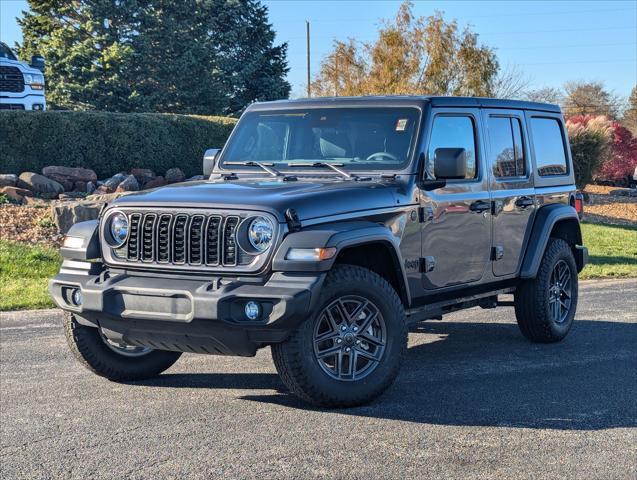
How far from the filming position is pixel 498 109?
820 centimetres

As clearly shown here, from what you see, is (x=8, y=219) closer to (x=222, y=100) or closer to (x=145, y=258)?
(x=145, y=258)

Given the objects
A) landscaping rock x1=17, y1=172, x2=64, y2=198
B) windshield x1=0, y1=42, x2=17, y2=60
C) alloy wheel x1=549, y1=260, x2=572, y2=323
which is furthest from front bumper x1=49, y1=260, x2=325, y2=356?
windshield x1=0, y1=42, x2=17, y2=60

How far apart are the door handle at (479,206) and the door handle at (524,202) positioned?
56cm

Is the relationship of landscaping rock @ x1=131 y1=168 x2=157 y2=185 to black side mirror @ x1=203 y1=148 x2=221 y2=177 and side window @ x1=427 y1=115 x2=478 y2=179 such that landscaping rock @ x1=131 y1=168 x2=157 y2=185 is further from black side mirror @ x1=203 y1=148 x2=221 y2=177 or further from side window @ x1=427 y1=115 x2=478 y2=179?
side window @ x1=427 y1=115 x2=478 y2=179

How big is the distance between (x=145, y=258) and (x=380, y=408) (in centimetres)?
174

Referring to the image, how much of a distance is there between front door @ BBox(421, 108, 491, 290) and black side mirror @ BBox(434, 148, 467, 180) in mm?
208

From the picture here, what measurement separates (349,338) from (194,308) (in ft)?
3.34

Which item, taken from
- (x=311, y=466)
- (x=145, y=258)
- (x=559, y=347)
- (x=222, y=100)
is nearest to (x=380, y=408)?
(x=311, y=466)

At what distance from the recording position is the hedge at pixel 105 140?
63.2 feet

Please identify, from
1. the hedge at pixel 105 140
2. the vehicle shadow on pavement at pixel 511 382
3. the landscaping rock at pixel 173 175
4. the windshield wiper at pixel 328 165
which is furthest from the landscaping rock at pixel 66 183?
the windshield wiper at pixel 328 165

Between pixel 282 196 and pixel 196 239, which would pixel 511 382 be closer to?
pixel 282 196

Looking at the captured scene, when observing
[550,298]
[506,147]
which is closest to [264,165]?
[506,147]

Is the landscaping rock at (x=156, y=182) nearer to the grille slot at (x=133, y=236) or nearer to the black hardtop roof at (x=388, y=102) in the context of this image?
the black hardtop roof at (x=388, y=102)

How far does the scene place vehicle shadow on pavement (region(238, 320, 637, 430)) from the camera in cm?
599
